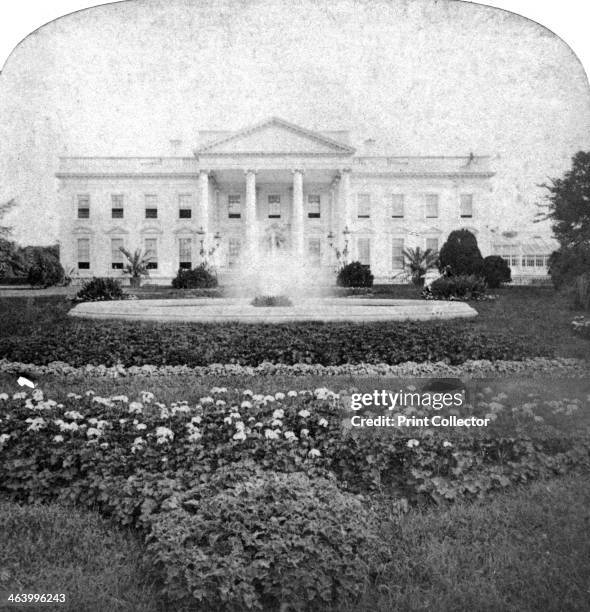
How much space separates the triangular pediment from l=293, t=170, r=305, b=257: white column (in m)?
0.86

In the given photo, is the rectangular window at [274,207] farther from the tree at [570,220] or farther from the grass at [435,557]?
the grass at [435,557]

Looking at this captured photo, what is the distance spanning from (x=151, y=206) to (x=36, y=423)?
271cm

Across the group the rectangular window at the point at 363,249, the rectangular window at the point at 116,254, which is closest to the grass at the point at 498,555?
the rectangular window at the point at 363,249

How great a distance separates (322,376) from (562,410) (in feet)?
8.10

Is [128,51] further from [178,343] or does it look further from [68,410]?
[178,343]

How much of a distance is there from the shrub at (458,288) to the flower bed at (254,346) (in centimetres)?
70

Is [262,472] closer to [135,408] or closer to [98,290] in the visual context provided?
[135,408]

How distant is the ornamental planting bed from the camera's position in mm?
3172

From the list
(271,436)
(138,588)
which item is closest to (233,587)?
(138,588)

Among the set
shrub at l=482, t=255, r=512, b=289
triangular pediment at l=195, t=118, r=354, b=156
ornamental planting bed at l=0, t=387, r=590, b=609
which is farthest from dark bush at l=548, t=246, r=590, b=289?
triangular pediment at l=195, t=118, r=354, b=156

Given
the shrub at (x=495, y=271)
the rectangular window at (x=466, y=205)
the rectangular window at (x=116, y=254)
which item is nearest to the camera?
the rectangular window at (x=466, y=205)

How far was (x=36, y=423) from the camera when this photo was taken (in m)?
4.46

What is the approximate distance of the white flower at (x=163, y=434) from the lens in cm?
420

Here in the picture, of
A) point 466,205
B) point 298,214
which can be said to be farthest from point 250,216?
point 466,205
